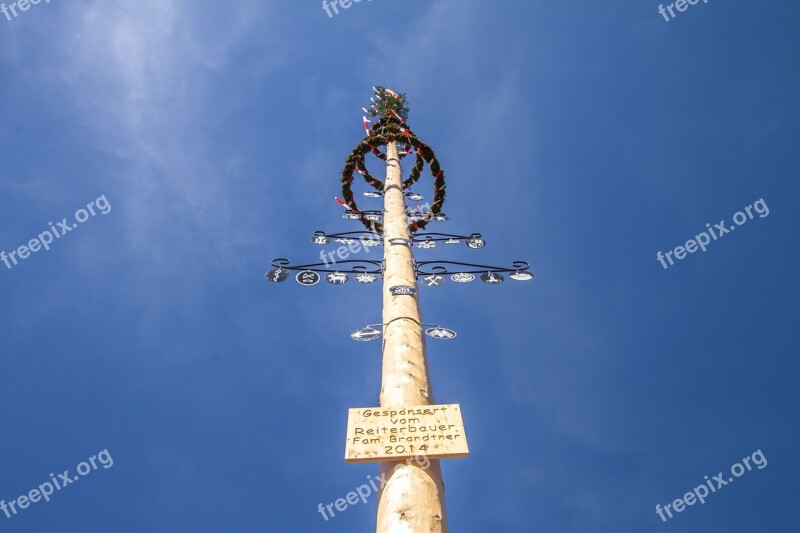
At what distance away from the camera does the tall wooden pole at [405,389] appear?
336 centimetres

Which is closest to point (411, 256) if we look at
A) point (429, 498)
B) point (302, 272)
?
point (302, 272)

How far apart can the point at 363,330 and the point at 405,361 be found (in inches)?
40.7

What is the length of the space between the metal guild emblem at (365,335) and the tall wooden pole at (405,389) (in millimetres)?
210

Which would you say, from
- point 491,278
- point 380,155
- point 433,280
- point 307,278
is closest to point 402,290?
point 307,278

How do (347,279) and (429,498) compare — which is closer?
(429,498)

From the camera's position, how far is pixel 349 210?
37.1ft

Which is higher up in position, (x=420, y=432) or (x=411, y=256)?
(x=411, y=256)

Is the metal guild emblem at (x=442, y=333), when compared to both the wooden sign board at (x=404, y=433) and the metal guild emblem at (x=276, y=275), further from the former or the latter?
the metal guild emblem at (x=276, y=275)

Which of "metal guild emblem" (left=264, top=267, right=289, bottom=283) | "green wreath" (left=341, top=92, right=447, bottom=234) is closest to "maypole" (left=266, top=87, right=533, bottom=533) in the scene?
"metal guild emblem" (left=264, top=267, right=289, bottom=283)

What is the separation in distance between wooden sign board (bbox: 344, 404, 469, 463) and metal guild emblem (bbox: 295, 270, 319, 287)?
3223mm

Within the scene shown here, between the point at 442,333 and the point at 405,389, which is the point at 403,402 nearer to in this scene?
the point at 405,389

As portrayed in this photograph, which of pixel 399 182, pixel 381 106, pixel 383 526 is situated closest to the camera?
pixel 383 526

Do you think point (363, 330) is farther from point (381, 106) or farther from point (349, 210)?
point (381, 106)

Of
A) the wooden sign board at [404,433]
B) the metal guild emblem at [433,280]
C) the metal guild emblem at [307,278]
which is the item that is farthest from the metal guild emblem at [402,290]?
the metal guild emblem at [433,280]
